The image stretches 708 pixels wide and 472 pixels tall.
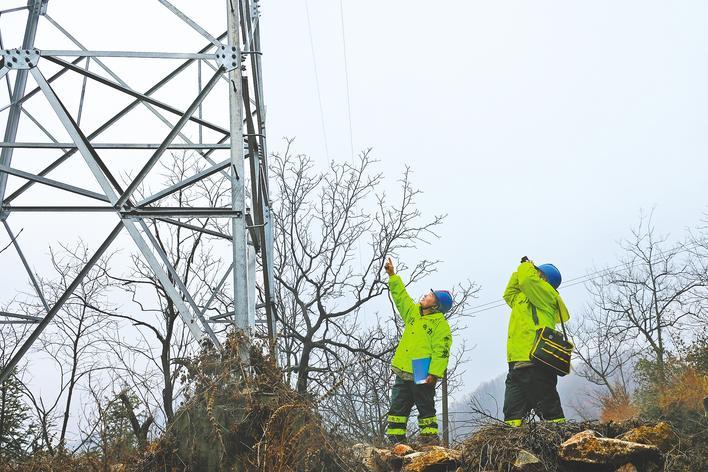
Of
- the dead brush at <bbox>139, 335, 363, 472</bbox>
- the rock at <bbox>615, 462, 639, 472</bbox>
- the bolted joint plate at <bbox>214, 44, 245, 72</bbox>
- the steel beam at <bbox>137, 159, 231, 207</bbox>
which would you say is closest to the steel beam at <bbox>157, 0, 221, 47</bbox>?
the bolted joint plate at <bbox>214, 44, 245, 72</bbox>

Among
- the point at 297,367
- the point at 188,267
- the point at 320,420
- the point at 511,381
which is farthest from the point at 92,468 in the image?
the point at 188,267

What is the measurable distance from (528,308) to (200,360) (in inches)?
119

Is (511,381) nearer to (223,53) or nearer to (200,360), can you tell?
(200,360)

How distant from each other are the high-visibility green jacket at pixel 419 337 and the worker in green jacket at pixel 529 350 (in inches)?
44.5

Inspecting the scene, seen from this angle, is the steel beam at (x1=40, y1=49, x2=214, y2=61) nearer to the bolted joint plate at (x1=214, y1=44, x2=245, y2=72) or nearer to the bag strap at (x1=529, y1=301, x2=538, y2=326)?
the bolted joint plate at (x1=214, y1=44, x2=245, y2=72)

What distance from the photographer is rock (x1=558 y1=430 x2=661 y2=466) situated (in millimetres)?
4594

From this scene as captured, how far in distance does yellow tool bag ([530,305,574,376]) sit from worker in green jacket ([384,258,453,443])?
4.99ft

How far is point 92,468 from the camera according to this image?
16.3 feet

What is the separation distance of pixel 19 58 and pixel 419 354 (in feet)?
15.5

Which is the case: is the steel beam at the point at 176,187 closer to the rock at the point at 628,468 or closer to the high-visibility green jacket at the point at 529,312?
the high-visibility green jacket at the point at 529,312

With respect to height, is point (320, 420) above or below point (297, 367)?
below

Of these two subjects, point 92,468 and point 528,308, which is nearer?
point 92,468

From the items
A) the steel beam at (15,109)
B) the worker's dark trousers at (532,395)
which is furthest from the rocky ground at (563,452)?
the steel beam at (15,109)

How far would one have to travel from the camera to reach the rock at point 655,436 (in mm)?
5125
